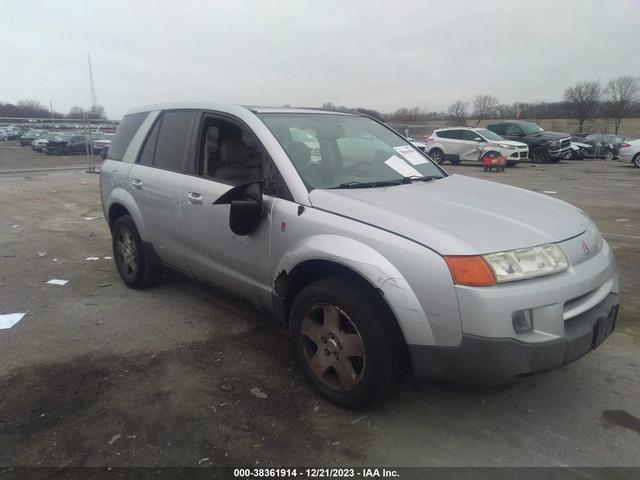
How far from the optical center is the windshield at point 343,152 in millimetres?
3084

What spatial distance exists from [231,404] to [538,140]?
2285 centimetres

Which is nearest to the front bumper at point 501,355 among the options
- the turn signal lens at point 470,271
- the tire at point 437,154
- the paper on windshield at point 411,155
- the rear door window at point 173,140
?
the turn signal lens at point 470,271

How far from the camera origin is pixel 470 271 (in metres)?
2.18

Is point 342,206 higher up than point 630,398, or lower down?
higher up

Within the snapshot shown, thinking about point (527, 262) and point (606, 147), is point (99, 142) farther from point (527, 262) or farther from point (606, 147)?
point (527, 262)

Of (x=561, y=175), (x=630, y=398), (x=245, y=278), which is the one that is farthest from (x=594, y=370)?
(x=561, y=175)

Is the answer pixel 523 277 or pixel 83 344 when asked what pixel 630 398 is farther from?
pixel 83 344

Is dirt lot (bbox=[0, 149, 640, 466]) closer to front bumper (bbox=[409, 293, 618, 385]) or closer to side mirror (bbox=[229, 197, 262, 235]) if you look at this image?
front bumper (bbox=[409, 293, 618, 385])

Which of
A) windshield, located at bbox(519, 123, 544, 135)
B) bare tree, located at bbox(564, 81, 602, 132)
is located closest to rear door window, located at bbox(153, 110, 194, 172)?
windshield, located at bbox(519, 123, 544, 135)

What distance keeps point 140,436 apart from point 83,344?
4.56 feet

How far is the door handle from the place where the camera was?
352 cm

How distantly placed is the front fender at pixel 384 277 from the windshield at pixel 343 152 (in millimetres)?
513

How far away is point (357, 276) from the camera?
2.57 metres

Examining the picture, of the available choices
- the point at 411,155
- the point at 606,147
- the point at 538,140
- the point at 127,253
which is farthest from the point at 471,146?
the point at 127,253
